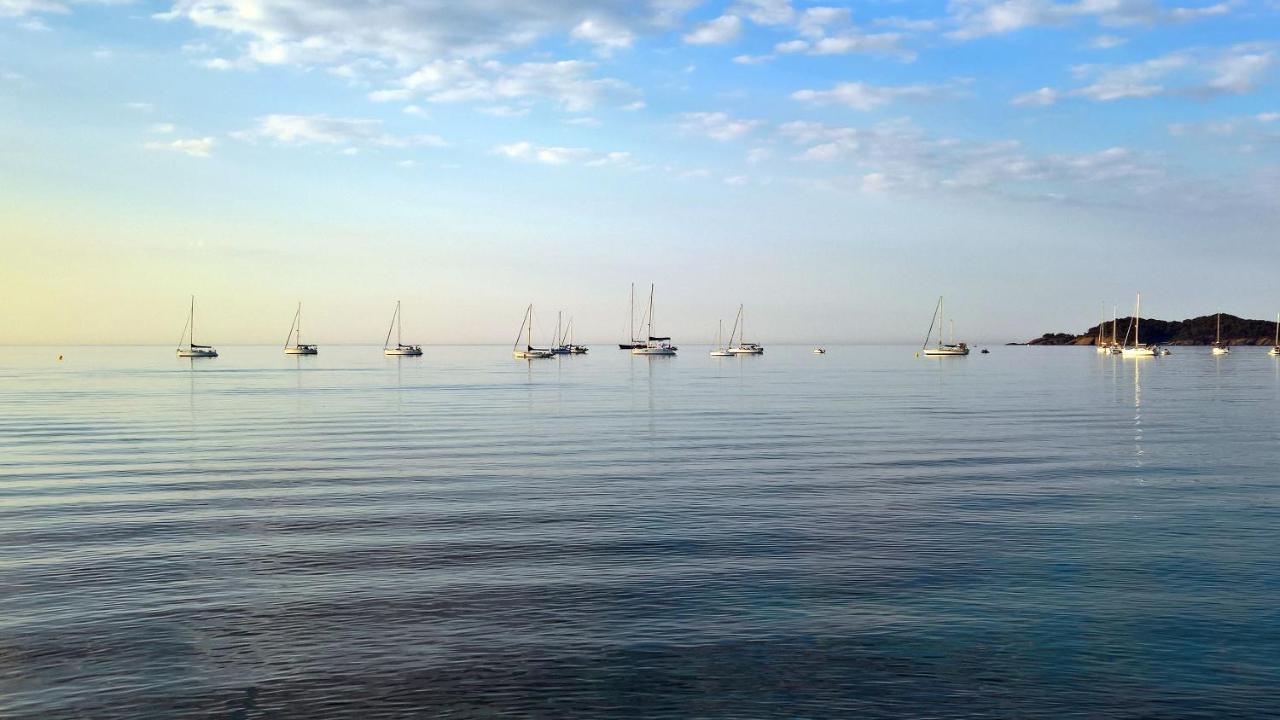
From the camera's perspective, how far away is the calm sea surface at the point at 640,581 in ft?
43.9

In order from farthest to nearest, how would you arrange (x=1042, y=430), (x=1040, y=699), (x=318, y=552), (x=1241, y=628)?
(x=1042, y=430)
(x=318, y=552)
(x=1241, y=628)
(x=1040, y=699)

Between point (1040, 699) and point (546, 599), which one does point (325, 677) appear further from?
point (1040, 699)

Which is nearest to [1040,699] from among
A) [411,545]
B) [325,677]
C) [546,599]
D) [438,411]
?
[546,599]

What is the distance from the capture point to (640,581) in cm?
1906

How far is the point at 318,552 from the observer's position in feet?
71.7

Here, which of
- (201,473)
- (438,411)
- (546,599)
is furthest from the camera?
(438,411)

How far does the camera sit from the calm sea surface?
1339 cm

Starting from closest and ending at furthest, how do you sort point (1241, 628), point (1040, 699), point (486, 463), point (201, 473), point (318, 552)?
point (1040, 699)
point (1241, 628)
point (318, 552)
point (201, 473)
point (486, 463)

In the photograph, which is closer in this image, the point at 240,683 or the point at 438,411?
the point at 240,683

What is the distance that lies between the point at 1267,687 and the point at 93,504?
97.7ft

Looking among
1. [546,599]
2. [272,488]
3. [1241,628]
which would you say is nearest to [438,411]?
[272,488]

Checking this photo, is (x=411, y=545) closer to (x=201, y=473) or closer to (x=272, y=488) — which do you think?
(x=272, y=488)

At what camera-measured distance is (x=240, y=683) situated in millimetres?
13516

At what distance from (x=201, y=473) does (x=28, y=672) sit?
23332mm
